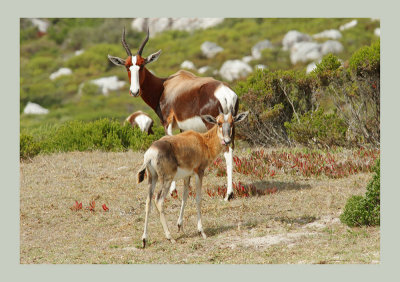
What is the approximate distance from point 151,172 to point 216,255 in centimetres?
163

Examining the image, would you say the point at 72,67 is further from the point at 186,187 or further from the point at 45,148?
the point at 186,187

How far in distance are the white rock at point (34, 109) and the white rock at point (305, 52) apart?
45.9 ft

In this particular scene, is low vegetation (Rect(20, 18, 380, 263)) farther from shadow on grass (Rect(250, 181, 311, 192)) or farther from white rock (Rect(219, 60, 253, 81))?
white rock (Rect(219, 60, 253, 81))

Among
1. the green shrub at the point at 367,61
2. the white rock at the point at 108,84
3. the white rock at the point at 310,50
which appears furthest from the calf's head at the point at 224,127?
the white rock at the point at 108,84

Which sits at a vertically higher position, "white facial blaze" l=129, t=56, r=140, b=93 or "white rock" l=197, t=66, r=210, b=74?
"white rock" l=197, t=66, r=210, b=74

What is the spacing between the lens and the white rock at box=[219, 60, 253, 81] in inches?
1424

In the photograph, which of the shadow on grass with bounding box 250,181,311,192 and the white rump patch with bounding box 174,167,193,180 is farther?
the shadow on grass with bounding box 250,181,311,192

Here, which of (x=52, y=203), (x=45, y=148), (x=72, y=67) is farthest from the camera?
(x=72, y=67)

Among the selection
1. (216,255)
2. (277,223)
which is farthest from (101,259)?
(277,223)

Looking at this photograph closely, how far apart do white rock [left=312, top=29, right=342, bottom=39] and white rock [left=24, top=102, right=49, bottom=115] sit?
15.6 metres

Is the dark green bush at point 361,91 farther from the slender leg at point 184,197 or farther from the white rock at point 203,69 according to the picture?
the white rock at point 203,69

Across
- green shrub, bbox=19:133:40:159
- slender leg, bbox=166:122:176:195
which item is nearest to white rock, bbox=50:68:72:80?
green shrub, bbox=19:133:40:159

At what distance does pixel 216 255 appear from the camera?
29.7ft

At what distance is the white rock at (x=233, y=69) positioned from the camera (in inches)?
1424
